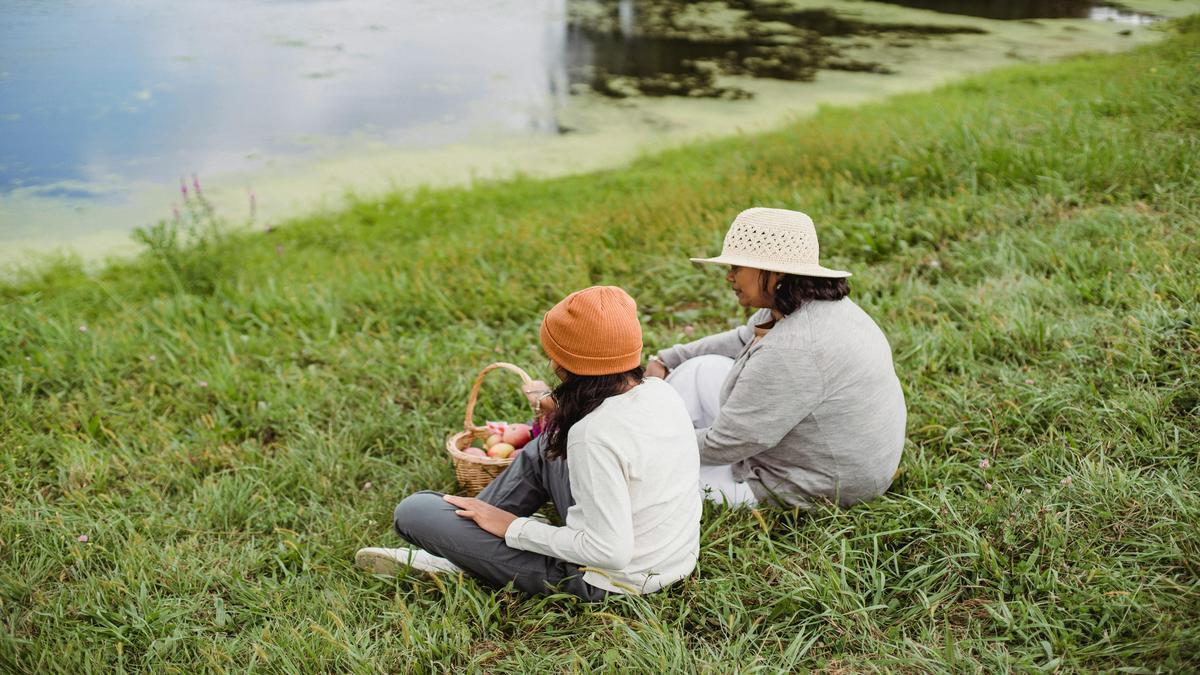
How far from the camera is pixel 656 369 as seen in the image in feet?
9.05

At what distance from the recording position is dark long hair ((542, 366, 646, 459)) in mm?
1900

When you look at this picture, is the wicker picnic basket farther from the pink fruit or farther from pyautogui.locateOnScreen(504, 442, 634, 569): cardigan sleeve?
pyautogui.locateOnScreen(504, 442, 634, 569): cardigan sleeve

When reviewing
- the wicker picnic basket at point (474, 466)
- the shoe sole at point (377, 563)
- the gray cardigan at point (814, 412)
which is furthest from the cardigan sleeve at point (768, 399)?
the shoe sole at point (377, 563)

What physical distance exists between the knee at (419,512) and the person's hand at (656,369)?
0.85 m

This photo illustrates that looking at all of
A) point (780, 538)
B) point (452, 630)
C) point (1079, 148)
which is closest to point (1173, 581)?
point (780, 538)

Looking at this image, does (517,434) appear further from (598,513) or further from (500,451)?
(598,513)

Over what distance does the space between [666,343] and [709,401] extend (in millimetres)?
946

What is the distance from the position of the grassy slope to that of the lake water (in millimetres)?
1206

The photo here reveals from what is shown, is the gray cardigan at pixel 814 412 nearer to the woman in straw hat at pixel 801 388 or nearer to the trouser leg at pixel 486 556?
the woman in straw hat at pixel 801 388

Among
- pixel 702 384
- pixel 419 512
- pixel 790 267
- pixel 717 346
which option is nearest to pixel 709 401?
pixel 702 384

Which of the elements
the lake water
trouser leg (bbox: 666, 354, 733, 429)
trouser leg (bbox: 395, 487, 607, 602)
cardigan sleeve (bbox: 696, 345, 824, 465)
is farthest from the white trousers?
the lake water

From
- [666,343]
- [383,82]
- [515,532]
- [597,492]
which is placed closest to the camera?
[597,492]

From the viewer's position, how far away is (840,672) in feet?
5.89

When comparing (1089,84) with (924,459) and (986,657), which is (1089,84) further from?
(986,657)
